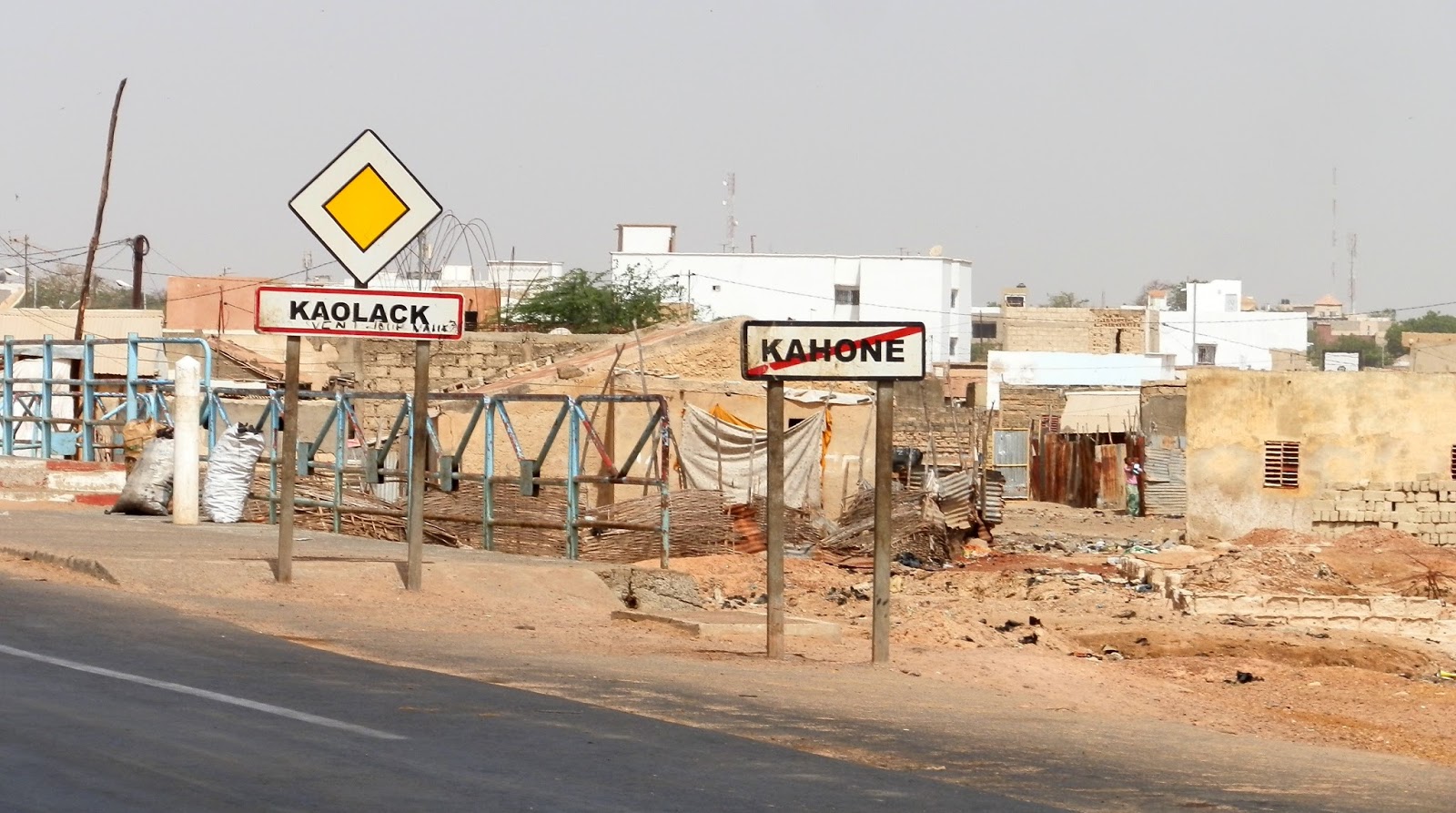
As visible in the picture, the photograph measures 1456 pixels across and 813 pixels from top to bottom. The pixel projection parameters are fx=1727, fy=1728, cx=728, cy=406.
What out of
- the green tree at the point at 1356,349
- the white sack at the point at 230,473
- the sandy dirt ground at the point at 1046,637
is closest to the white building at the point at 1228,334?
the green tree at the point at 1356,349

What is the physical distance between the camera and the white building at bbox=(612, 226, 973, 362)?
77.3m

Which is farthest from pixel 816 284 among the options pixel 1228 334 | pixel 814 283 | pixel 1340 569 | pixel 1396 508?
pixel 1340 569

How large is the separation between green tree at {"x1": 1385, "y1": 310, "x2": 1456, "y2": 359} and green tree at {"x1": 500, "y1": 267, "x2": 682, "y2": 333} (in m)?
81.7

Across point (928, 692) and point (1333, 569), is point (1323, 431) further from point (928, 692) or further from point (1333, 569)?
point (928, 692)

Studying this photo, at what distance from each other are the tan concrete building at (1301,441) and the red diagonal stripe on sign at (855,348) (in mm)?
21796

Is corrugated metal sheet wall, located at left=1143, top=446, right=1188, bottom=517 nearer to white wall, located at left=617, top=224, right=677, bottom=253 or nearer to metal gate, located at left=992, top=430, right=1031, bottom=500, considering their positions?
metal gate, located at left=992, top=430, right=1031, bottom=500

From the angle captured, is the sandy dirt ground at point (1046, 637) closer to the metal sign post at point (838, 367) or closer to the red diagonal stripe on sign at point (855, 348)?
the metal sign post at point (838, 367)

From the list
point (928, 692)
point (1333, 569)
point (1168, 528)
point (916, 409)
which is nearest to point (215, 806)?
point (928, 692)

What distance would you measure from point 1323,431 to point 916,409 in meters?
19.2

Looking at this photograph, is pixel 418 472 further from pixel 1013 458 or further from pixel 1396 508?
pixel 1013 458

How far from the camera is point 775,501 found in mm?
10914

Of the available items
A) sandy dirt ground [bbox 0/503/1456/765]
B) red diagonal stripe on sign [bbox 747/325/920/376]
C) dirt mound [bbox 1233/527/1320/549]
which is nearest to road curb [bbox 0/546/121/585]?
sandy dirt ground [bbox 0/503/1456/765]

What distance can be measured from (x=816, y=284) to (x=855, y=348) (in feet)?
222

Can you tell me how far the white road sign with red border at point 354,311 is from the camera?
11992 millimetres
